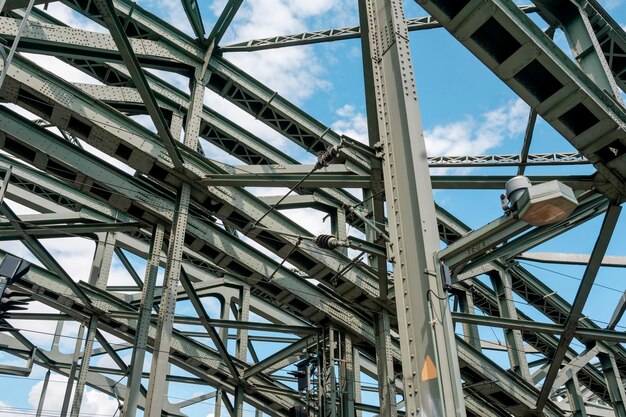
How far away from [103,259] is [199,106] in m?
7.88

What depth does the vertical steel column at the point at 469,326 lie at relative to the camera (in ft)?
68.5

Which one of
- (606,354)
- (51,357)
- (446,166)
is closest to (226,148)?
(446,166)

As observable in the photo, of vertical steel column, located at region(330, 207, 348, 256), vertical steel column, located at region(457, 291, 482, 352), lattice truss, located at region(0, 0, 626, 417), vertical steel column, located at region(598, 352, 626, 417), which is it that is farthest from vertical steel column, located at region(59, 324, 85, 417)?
vertical steel column, located at region(598, 352, 626, 417)

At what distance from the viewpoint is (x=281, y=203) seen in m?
16.2

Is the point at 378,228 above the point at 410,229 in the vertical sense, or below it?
above

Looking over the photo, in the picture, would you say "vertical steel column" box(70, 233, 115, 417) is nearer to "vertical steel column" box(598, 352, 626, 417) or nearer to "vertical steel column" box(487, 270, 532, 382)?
"vertical steel column" box(487, 270, 532, 382)

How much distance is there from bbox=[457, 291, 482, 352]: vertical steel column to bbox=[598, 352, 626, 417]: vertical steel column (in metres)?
5.16

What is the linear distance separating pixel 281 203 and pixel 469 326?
388 inches

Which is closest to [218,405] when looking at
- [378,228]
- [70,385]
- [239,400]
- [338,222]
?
[239,400]

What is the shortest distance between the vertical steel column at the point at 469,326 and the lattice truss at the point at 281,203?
95 millimetres

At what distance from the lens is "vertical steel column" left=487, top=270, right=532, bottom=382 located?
20.6 m

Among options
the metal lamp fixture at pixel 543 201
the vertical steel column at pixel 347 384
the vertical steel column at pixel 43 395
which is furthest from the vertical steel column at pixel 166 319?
the vertical steel column at pixel 43 395

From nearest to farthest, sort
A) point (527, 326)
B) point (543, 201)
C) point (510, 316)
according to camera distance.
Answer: point (543, 201) → point (527, 326) → point (510, 316)

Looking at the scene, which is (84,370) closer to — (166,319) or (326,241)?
(166,319)
